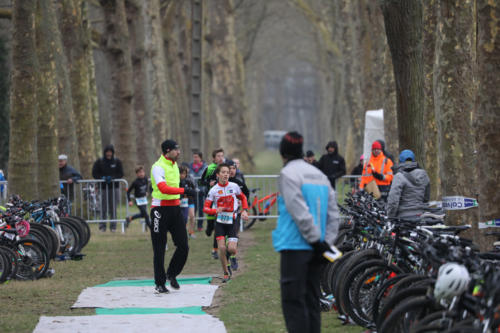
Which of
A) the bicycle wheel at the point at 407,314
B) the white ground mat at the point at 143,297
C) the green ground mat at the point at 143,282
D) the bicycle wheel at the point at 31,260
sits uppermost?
the bicycle wheel at the point at 407,314

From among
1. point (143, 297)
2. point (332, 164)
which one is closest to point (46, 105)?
point (332, 164)

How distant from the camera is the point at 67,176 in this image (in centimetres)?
2248

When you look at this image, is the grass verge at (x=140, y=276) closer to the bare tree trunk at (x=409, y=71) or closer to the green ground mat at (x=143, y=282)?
the green ground mat at (x=143, y=282)

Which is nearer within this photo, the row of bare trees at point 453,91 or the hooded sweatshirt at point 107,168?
the row of bare trees at point 453,91

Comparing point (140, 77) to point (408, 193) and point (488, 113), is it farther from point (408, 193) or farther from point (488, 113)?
point (488, 113)

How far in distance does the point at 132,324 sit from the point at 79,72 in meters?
18.3

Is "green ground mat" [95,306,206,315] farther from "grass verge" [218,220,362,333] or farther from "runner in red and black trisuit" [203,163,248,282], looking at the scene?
"runner in red and black trisuit" [203,163,248,282]

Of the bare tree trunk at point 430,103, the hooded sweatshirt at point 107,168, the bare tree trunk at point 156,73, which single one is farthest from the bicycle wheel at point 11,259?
the bare tree trunk at point 156,73

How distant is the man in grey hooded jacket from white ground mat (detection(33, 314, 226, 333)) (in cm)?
307

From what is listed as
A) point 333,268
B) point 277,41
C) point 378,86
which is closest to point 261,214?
point 378,86

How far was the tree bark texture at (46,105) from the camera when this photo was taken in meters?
19.6

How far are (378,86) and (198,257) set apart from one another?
1450cm

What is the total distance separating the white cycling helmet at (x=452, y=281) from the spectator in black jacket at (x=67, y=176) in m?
15.8

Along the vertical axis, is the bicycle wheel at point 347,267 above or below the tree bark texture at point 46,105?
below
